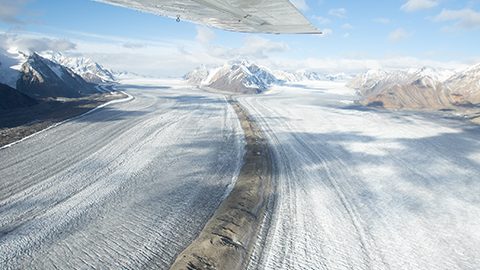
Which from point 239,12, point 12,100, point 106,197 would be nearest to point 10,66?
point 12,100

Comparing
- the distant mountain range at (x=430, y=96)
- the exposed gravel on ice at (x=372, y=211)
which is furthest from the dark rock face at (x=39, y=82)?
the distant mountain range at (x=430, y=96)

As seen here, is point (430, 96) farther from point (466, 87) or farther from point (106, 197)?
point (106, 197)

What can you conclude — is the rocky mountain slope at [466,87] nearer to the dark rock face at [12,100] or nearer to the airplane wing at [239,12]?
the dark rock face at [12,100]

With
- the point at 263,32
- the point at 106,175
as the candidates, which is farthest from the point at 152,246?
the point at 263,32

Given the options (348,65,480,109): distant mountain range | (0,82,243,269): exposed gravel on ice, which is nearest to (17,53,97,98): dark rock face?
(0,82,243,269): exposed gravel on ice

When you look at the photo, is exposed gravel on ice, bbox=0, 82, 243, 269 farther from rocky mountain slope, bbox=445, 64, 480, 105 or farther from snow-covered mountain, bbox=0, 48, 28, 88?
Result: rocky mountain slope, bbox=445, 64, 480, 105

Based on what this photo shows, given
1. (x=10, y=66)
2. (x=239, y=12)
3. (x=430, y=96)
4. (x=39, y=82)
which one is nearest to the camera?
(x=239, y=12)
